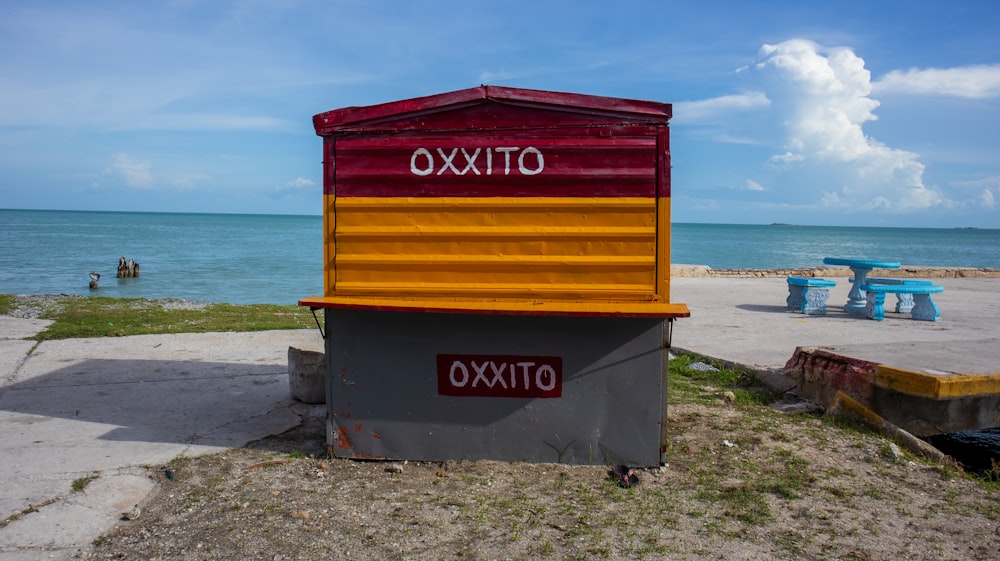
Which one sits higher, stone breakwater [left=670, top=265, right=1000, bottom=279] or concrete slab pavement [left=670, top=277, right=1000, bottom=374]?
stone breakwater [left=670, top=265, right=1000, bottom=279]

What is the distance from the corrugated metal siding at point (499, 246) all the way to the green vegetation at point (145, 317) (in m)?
6.61

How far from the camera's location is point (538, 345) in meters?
4.80

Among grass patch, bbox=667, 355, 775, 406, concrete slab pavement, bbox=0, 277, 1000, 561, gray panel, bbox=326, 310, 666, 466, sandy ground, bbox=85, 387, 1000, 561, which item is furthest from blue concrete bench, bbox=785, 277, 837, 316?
gray panel, bbox=326, 310, 666, 466

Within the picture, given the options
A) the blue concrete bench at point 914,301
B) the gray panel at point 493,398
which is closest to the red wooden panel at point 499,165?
the gray panel at point 493,398

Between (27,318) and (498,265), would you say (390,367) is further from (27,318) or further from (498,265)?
(27,318)

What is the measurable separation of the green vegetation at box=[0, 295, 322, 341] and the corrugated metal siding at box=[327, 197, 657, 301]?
21.7 ft

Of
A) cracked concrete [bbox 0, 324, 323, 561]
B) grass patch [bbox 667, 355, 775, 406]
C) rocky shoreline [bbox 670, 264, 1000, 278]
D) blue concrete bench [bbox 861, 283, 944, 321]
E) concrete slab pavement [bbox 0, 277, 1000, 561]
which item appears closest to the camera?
cracked concrete [bbox 0, 324, 323, 561]

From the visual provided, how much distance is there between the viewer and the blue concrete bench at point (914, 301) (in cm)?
1250

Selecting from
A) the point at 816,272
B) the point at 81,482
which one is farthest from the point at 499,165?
the point at 816,272

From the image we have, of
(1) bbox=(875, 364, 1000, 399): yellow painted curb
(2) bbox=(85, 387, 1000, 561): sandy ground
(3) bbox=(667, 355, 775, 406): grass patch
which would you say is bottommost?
(2) bbox=(85, 387, 1000, 561): sandy ground

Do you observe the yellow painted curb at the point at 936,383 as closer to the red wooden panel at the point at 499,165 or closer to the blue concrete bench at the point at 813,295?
the red wooden panel at the point at 499,165

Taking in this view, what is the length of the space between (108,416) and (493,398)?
133 inches

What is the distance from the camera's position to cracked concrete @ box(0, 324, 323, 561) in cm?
404

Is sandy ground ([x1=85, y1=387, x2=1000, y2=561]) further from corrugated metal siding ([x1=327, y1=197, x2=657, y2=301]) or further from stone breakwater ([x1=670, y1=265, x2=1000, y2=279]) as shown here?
stone breakwater ([x1=670, y1=265, x2=1000, y2=279])
